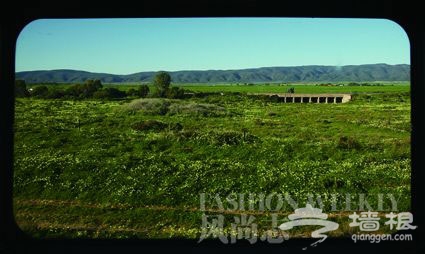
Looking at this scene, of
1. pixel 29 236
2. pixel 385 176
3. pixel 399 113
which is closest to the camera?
pixel 29 236

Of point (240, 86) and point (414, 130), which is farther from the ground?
point (240, 86)

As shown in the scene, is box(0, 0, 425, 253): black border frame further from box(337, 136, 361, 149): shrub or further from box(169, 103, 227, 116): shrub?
box(169, 103, 227, 116): shrub

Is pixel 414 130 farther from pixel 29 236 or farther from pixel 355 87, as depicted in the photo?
pixel 355 87

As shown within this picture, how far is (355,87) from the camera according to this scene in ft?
87.2

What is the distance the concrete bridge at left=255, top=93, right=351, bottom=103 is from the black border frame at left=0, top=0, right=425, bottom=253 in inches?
769

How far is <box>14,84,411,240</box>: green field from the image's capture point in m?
7.94

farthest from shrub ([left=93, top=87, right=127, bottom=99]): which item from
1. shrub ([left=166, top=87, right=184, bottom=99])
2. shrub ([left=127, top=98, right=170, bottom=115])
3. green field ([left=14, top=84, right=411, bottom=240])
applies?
shrub ([left=166, top=87, right=184, bottom=99])

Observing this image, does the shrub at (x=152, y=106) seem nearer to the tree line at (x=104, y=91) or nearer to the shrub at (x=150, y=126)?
the tree line at (x=104, y=91)
